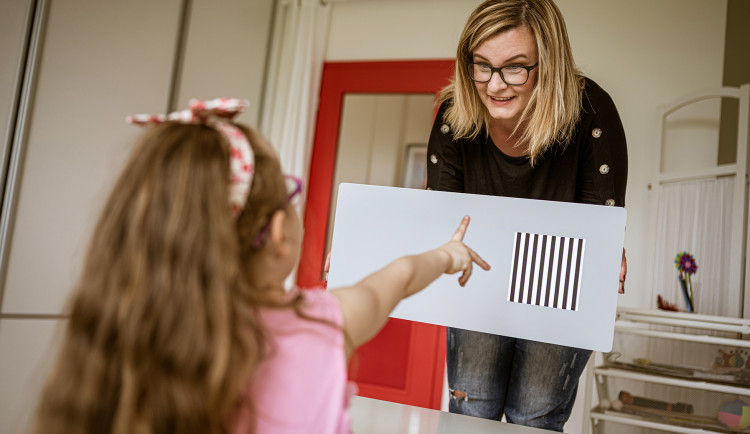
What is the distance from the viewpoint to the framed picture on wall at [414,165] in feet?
13.4

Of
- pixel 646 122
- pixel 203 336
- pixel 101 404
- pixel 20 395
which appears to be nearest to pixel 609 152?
pixel 203 336

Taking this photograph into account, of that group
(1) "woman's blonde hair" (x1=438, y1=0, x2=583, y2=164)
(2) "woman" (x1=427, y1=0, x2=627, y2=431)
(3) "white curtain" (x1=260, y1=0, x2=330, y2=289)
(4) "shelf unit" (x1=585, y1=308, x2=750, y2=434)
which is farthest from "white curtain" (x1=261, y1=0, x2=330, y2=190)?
(1) "woman's blonde hair" (x1=438, y1=0, x2=583, y2=164)

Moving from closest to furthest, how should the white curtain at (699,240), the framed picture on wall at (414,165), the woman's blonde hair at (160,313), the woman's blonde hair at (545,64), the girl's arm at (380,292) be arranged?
the woman's blonde hair at (160,313)
the girl's arm at (380,292)
the woman's blonde hair at (545,64)
the white curtain at (699,240)
the framed picture on wall at (414,165)

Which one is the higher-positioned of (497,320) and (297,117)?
(297,117)

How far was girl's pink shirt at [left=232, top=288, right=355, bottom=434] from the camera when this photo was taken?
73 cm

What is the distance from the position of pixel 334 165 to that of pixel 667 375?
2.14 m

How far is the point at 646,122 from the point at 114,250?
280 cm

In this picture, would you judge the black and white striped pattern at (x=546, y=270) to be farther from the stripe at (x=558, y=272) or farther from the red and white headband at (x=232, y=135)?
the red and white headband at (x=232, y=135)

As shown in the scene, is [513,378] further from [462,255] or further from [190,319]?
[190,319]

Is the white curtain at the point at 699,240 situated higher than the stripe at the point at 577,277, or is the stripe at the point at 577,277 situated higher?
the white curtain at the point at 699,240

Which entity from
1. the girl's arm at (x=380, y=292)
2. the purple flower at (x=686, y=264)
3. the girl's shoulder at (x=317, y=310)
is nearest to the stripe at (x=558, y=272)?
the girl's arm at (x=380, y=292)

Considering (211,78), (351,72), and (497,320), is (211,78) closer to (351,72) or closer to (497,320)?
(351,72)

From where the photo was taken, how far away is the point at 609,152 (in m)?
1.45

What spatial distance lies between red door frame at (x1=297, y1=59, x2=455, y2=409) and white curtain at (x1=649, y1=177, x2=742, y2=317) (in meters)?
1.15
